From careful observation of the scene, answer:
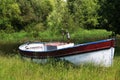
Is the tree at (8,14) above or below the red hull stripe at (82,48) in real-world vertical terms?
below

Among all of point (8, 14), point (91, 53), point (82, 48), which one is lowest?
point (8, 14)

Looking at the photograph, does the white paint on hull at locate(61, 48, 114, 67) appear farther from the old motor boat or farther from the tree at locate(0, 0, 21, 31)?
the tree at locate(0, 0, 21, 31)

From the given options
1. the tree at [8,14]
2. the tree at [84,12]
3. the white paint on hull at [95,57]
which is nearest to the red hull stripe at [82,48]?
the white paint on hull at [95,57]

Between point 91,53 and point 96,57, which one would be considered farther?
point 91,53

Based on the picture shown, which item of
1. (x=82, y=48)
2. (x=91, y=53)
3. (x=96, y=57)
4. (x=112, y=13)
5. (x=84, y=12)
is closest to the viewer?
(x=96, y=57)

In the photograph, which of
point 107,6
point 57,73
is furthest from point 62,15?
point 57,73

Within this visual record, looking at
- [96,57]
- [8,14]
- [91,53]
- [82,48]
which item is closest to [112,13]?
[82,48]

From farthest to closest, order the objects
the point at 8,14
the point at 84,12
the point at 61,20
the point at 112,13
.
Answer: the point at 84,12, the point at 8,14, the point at 61,20, the point at 112,13

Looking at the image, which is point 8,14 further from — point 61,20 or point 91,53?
point 91,53

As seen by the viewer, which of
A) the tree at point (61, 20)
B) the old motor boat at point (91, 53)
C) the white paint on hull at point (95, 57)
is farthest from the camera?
the tree at point (61, 20)

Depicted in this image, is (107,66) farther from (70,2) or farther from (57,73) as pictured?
(70,2)

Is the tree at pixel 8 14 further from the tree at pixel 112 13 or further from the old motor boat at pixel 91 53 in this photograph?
the old motor boat at pixel 91 53

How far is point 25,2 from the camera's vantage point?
65.8 m

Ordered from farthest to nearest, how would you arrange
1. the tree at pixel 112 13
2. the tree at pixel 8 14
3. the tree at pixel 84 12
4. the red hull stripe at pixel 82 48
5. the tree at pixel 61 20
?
the tree at pixel 8 14, the tree at pixel 84 12, the tree at pixel 61 20, the tree at pixel 112 13, the red hull stripe at pixel 82 48
